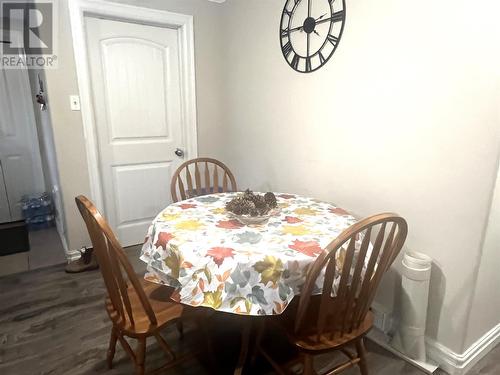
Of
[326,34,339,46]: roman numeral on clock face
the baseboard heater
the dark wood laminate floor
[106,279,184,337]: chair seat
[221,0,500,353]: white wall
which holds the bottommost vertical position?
the dark wood laminate floor

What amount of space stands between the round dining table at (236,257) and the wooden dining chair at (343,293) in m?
0.10

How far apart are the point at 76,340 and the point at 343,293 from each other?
1.52 meters

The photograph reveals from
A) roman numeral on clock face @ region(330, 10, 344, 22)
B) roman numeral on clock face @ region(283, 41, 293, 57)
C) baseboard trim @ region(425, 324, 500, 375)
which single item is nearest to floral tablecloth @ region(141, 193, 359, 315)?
baseboard trim @ region(425, 324, 500, 375)

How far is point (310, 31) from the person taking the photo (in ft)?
6.49

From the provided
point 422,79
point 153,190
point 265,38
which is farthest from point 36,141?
point 422,79

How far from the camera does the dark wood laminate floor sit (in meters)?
1.53

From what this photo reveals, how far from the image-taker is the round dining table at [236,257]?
1082 mm

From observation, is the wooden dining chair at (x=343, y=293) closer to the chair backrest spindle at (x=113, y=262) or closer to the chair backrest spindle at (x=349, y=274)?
the chair backrest spindle at (x=349, y=274)

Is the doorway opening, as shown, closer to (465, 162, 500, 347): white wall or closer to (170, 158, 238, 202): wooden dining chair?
(170, 158, 238, 202): wooden dining chair

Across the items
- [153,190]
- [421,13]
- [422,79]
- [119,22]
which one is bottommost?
[153,190]

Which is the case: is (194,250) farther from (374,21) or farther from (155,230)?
(374,21)

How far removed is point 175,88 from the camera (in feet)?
9.21

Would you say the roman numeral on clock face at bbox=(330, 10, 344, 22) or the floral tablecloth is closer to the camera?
the floral tablecloth

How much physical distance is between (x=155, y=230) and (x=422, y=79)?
1.43 meters
